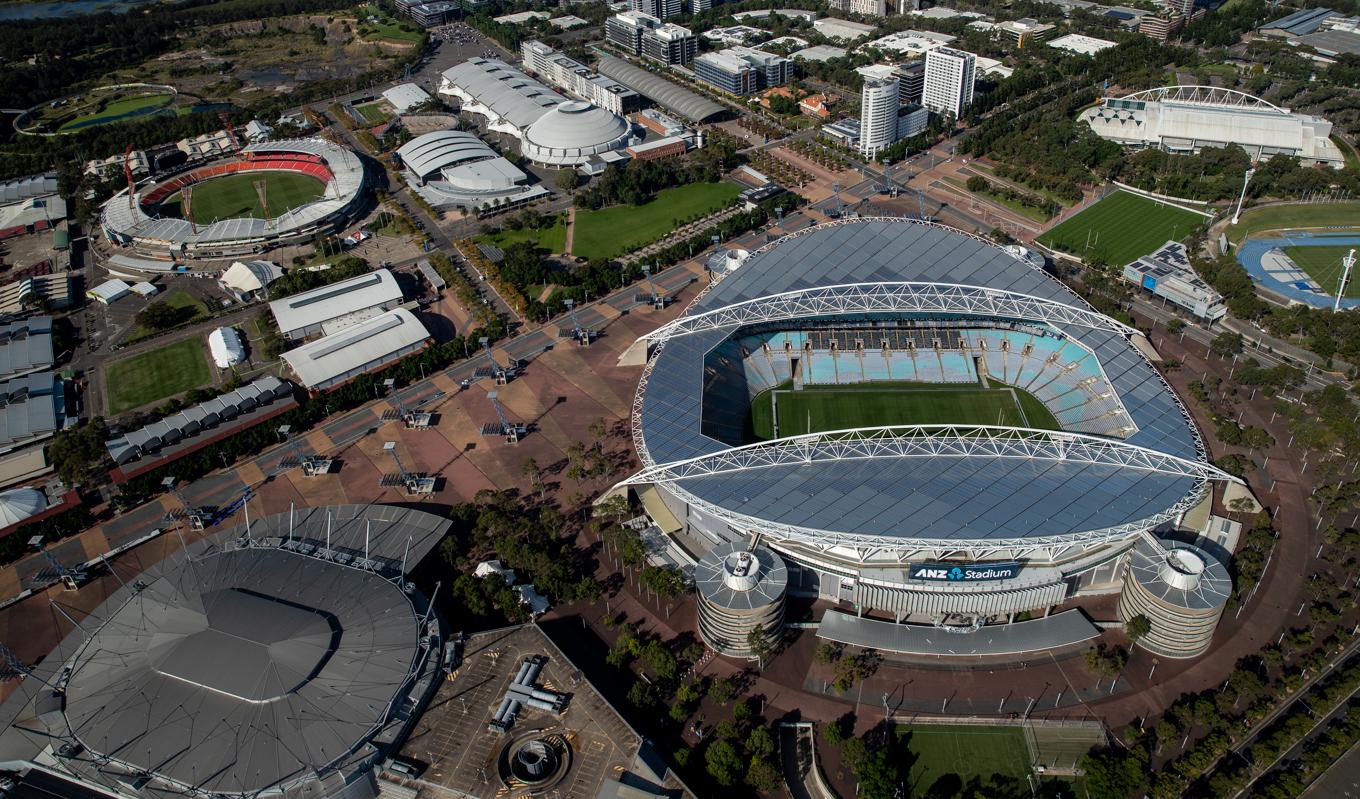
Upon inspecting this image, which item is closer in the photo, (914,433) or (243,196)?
(914,433)

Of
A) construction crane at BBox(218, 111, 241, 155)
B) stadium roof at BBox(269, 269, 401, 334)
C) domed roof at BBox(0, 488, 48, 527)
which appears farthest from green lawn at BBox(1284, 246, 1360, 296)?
construction crane at BBox(218, 111, 241, 155)

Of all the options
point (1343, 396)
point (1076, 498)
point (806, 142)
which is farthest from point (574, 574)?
point (806, 142)

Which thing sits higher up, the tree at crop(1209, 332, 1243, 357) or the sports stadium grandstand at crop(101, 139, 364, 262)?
the sports stadium grandstand at crop(101, 139, 364, 262)

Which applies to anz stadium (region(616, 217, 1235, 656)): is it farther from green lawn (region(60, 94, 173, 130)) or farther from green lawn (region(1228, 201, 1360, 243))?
green lawn (region(60, 94, 173, 130))

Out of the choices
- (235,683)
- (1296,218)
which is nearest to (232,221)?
(235,683)

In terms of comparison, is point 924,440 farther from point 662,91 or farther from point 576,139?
point 662,91

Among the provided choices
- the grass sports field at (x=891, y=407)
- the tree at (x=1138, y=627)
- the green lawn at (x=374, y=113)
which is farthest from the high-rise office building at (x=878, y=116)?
the tree at (x=1138, y=627)

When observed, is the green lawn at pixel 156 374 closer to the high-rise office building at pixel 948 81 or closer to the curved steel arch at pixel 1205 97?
the high-rise office building at pixel 948 81
